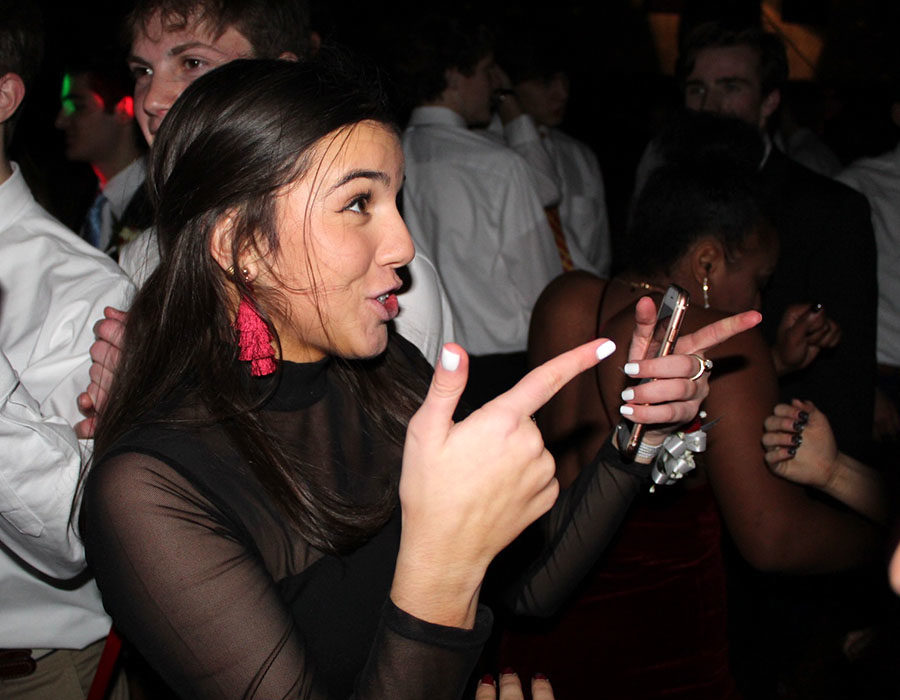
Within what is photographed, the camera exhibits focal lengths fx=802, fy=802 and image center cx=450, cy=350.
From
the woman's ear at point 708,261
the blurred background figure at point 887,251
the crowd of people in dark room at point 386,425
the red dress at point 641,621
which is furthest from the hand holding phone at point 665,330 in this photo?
the blurred background figure at point 887,251

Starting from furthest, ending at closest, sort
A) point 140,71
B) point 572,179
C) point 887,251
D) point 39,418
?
1. point 572,179
2. point 887,251
3. point 140,71
4. point 39,418

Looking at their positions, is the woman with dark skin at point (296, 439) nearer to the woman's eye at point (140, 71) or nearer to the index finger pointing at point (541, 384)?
the index finger pointing at point (541, 384)

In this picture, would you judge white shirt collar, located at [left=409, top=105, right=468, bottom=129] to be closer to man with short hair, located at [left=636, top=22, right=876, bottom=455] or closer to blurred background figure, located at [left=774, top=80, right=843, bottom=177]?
man with short hair, located at [left=636, top=22, right=876, bottom=455]

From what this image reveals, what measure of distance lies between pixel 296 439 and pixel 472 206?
2.31m

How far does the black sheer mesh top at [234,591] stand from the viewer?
102cm

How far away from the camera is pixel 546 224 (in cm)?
353

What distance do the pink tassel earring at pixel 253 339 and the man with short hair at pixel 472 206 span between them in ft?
6.95

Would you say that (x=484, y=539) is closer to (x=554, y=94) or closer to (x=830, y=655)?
(x=830, y=655)

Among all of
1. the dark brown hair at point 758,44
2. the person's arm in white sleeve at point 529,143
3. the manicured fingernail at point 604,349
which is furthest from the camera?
the person's arm in white sleeve at point 529,143

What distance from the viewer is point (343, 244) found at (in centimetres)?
121

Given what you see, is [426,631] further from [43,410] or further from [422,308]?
[43,410]

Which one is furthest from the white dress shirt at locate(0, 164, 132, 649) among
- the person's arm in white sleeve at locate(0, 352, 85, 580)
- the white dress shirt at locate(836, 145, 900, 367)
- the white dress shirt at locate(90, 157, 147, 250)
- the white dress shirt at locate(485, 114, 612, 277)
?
the white dress shirt at locate(836, 145, 900, 367)

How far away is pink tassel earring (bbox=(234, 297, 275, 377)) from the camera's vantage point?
1.29m

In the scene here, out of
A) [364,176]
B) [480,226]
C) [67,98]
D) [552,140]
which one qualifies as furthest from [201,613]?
[552,140]
